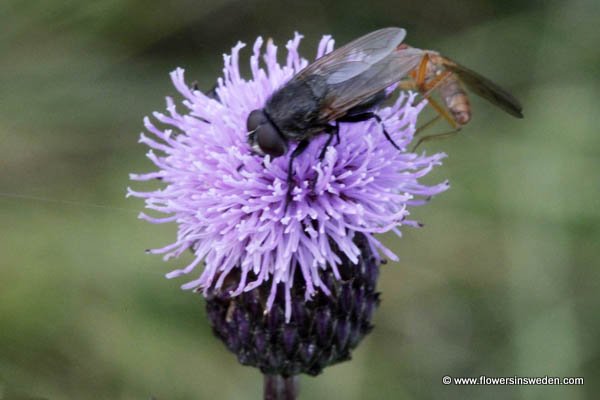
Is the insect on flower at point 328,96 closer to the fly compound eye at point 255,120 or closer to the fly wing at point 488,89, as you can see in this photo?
the fly compound eye at point 255,120

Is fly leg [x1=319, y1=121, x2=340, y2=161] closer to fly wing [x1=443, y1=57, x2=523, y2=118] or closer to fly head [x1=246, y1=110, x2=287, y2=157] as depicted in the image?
fly head [x1=246, y1=110, x2=287, y2=157]

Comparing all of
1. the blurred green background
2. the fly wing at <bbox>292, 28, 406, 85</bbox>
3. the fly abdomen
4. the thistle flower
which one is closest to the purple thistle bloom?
the thistle flower

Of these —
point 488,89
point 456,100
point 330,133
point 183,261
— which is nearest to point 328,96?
point 330,133

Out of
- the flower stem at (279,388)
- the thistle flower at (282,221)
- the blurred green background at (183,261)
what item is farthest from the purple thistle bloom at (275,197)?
the blurred green background at (183,261)

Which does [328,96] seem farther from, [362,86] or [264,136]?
[264,136]

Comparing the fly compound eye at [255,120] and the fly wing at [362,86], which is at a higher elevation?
the fly compound eye at [255,120]
